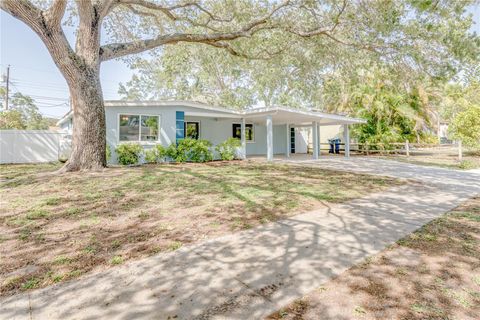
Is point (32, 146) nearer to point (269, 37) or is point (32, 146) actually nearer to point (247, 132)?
point (247, 132)

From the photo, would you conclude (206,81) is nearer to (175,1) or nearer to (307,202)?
(175,1)

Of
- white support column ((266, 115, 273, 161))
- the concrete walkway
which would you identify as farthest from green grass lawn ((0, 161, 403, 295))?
white support column ((266, 115, 273, 161))

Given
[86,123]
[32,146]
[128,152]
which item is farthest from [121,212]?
[32,146]

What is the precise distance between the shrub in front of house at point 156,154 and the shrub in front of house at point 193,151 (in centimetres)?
71

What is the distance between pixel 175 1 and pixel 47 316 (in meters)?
12.1

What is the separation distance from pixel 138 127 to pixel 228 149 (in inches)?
189

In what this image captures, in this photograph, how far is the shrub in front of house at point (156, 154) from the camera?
12.8 metres

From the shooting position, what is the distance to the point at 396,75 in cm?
1009

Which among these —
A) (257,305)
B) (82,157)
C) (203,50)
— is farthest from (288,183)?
(203,50)

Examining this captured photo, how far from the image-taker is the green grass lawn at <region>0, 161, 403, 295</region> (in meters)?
3.20

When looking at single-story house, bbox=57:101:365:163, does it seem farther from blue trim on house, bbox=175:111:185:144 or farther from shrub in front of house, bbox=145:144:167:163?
shrub in front of house, bbox=145:144:167:163

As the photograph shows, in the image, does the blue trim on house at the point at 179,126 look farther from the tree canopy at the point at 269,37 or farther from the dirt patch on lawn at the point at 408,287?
the dirt patch on lawn at the point at 408,287

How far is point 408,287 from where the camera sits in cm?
266

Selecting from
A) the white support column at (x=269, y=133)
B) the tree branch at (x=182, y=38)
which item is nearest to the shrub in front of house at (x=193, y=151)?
the white support column at (x=269, y=133)
